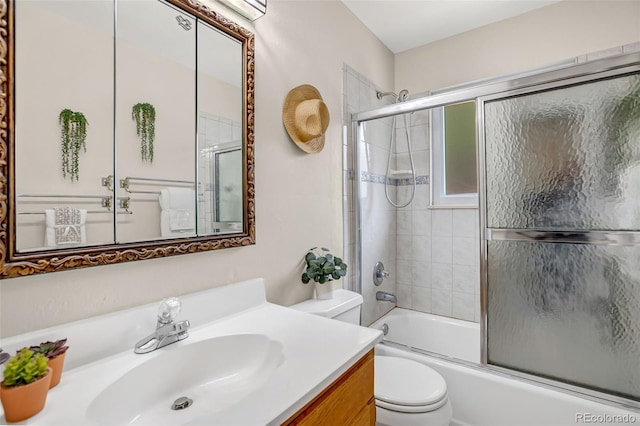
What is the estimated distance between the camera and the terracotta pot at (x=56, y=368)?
0.66 m

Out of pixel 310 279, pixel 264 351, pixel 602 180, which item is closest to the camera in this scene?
pixel 264 351

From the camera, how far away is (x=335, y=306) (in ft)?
4.90

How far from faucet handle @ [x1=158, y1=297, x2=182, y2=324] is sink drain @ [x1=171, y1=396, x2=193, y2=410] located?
8.2 inches

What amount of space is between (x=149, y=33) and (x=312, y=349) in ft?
3.57

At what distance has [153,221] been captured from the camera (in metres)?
0.98

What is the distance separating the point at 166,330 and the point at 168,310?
6 centimetres

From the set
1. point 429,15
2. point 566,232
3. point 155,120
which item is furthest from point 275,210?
point 429,15

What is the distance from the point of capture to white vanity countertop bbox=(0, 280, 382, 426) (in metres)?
0.59

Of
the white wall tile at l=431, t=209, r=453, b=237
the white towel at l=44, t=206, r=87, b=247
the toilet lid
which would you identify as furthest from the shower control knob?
the white towel at l=44, t=206, r=87, b=247

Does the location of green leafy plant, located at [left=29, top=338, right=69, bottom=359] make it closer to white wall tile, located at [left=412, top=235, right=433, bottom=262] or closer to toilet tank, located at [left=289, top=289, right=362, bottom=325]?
toilet tank, located at [left=289, top=289, right=362, bottom=325]

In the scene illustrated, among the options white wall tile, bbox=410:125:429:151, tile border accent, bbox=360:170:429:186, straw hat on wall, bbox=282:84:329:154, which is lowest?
tile border accent, bbox=360:170:429:186

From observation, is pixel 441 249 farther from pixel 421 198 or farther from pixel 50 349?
pixel 50 349

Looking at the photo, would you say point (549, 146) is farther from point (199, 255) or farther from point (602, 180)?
point (199, 255)

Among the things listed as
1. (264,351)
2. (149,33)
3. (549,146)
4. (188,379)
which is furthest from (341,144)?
(188,379)
